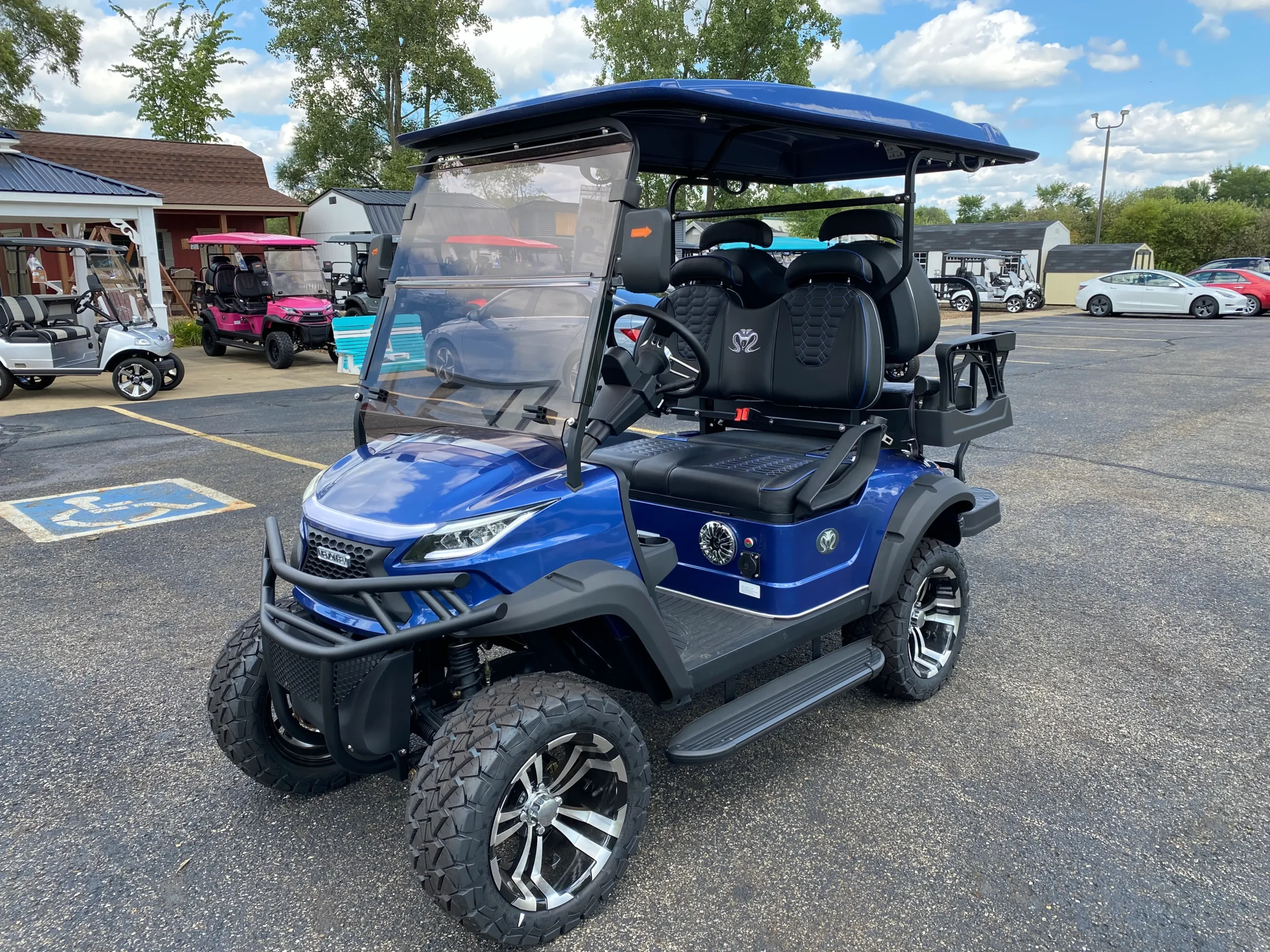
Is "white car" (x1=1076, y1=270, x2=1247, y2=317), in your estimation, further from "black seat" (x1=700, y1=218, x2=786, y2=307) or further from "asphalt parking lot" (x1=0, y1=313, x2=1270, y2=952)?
"black seat" (x1=700, y1=218, x2=786, y2=307)

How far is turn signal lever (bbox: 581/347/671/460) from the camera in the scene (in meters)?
2.59

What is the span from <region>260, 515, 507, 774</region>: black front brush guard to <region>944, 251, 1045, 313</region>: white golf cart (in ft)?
88.2

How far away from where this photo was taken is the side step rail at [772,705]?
2652 millimetres

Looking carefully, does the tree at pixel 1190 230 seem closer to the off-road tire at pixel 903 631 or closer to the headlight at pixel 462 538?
the off-road tire at pixel 903 631

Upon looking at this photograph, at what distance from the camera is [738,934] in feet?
7.77

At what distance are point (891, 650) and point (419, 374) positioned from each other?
6.69 feet

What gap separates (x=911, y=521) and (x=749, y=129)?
62.7 inches

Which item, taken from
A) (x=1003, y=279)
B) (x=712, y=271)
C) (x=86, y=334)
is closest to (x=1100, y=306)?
(x=1003, y=279)

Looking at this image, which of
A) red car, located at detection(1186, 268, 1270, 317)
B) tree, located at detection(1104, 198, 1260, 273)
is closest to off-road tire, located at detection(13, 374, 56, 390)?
red car, located at detection(1186, 268, 1270, 317)

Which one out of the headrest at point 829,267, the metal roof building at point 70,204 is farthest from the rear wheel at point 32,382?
the headrest at point 829,267

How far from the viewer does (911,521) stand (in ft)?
11.5

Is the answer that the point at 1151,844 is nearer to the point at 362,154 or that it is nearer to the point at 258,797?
the point at 258,797

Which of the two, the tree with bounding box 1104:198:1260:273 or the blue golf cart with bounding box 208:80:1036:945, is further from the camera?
the tree with bounding box 1104:198:1260:273

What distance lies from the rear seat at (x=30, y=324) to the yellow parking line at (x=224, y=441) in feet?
4.13
